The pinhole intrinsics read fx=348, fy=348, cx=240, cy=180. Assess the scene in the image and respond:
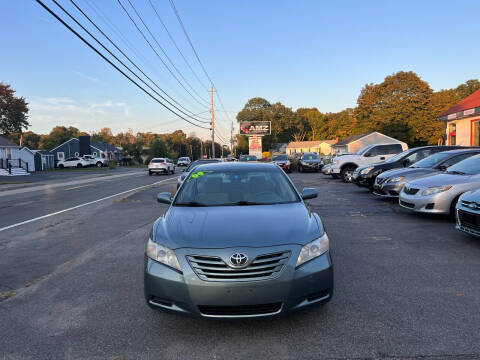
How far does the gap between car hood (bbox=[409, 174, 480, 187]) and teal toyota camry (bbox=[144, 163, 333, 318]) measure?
16.7 feet

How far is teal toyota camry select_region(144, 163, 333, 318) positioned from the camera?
2.73 metres

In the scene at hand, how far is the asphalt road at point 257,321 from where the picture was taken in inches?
108

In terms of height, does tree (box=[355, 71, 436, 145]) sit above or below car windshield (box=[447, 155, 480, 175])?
above

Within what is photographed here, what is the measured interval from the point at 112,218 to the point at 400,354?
7.67 metres

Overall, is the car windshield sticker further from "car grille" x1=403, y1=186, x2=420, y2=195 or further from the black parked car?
the black parked car

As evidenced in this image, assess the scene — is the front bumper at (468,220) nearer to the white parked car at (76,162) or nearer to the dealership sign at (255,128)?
the dealership sign at (255,128)

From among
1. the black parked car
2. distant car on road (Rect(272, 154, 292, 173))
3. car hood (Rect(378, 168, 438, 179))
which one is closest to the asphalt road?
car hood (Rect(378, 168, 438, 179))

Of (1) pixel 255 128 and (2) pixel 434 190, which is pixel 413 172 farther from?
(1) pixel 255 128

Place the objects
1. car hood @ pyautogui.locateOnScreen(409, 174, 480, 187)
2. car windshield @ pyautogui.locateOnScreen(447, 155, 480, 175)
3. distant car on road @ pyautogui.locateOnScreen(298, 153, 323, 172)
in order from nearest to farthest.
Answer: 1. car hood @ pyautogui.locateOnScreen(409, 174, 480, 187)
2. car windshield @ pyautogui.locateOnScreen(447, 155, 480, 175)
3. distant car on road @ pyautogui.locateOnScreen(298, 153, 323, 172)

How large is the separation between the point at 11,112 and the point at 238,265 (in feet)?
206

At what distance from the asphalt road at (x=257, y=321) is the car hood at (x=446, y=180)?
122 centimetres

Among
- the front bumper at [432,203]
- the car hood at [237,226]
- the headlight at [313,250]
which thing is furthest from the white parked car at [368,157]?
the headlight at [313,250]

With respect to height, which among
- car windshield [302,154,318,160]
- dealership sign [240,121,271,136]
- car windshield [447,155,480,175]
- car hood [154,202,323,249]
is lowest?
car hood [154,202,323,249]

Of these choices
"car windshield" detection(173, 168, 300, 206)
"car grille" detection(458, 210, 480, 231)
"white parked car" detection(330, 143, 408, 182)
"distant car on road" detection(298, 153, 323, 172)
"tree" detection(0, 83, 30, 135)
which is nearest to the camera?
"car windshield" detection(173, 168, 300, 206)
